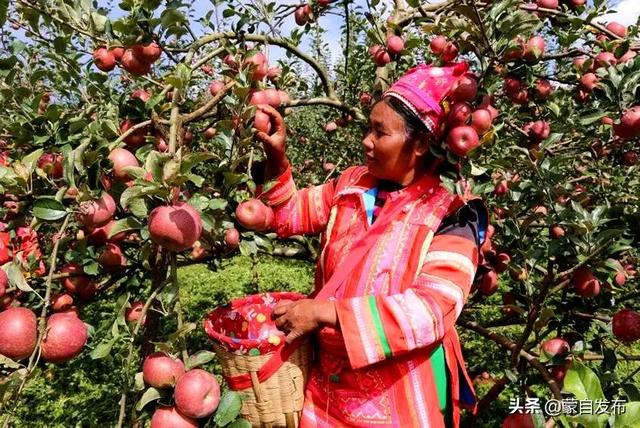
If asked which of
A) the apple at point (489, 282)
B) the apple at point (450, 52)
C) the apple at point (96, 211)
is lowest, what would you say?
the apple at point (489, 282)

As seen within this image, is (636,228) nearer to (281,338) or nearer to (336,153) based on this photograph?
(281,338)

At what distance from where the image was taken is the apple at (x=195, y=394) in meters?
1.04

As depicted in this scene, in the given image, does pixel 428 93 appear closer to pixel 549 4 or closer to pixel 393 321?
pixel 393 321

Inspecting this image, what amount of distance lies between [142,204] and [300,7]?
6.02 ft

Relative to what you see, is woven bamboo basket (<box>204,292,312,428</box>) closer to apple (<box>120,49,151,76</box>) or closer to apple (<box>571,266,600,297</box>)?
apple (<box>120,49,151,76</box>)

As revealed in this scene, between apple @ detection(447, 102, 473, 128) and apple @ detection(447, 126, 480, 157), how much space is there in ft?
0.13

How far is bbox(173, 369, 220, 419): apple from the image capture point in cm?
104

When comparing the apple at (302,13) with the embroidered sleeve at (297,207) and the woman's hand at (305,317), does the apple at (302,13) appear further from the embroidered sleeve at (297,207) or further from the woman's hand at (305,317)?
the woman's hand at (305,317)

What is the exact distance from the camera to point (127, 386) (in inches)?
43.0

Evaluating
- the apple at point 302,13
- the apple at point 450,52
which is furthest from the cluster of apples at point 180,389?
the apple at point 302,13

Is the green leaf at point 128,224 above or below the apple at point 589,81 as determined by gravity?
below

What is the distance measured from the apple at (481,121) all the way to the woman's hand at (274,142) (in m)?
0.55

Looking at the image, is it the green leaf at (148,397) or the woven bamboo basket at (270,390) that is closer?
the green leaf at (148,397)

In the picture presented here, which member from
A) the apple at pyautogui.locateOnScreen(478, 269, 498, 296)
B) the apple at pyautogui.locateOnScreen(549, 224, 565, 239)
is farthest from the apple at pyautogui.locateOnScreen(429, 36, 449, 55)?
the apple at pyautogui.locateOnScreen(478, 269, 498, 296)
